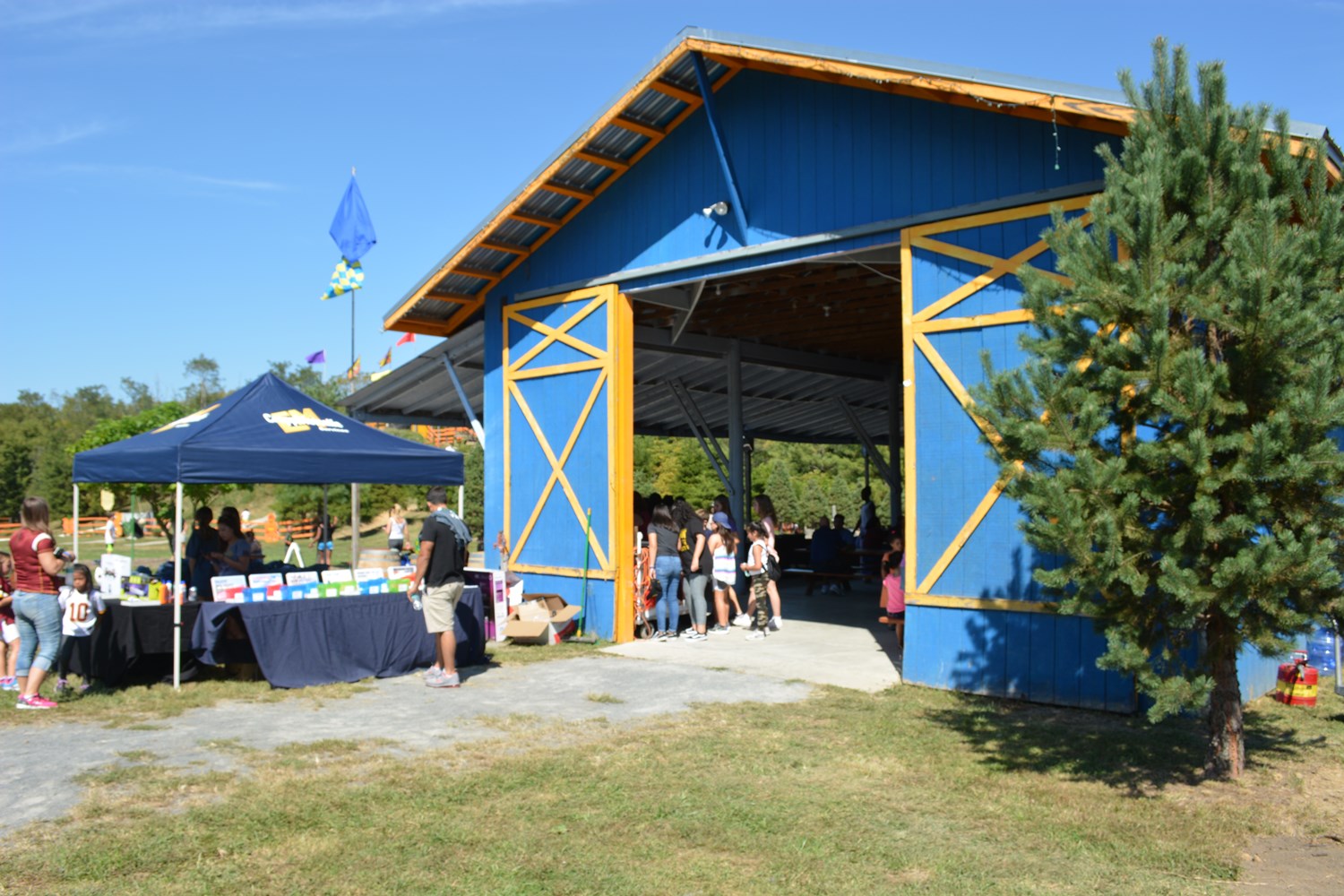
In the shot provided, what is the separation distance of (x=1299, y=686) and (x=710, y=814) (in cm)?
567

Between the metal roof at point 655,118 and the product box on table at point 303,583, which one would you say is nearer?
the metal roof at point 655,118

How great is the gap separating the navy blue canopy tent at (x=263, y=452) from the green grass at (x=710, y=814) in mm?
2939

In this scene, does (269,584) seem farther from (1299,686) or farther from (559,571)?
(1299,686)

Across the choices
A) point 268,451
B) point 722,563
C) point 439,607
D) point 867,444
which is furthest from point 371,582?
point 867,444

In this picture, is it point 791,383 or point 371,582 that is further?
point 791,383

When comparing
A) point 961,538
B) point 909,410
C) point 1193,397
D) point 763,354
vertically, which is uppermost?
point 763,354

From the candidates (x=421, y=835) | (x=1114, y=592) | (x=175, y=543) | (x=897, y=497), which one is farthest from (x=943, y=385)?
(x=897, y=497)

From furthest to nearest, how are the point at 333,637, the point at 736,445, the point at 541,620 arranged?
the point at 736,445 < the point at 541,620 < the point at 333,637

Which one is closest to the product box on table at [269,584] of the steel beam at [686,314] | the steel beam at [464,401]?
the steel beam at [464,401]

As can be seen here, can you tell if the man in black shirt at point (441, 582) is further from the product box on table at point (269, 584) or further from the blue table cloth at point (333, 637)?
the product box on table at point (269, 584)

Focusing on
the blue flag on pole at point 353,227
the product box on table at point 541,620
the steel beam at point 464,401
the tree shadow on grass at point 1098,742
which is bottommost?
the tree shadow on grass at point 1098,742

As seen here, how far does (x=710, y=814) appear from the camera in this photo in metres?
5.51

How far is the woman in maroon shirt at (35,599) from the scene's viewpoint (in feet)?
26.0

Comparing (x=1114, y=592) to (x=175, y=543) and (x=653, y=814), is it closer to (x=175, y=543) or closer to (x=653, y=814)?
(x=653, y=814)
